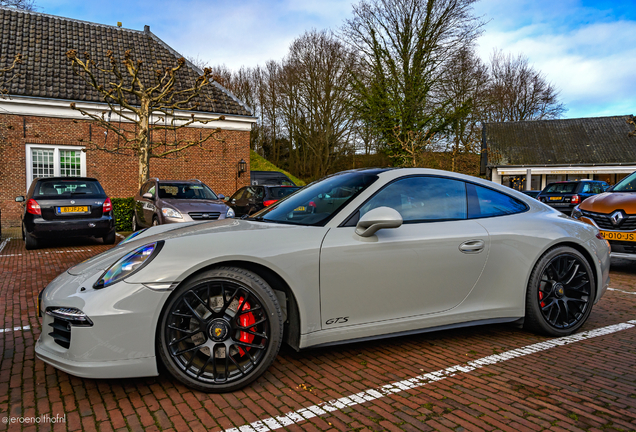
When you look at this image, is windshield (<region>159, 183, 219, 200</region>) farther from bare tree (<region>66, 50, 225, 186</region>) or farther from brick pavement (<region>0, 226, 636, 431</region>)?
brick pavement (<region>0, 226, 636, 431</region>)

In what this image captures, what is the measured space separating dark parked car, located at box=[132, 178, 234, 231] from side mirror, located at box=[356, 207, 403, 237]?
7007mm

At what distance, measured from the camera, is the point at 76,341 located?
97.7 inches

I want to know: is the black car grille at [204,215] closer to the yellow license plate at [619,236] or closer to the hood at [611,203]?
the hood at [611,203]

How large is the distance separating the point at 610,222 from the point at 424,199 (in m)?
4.83

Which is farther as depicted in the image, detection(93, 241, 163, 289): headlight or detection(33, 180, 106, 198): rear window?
detection(33, 180, 106, 198): rear window

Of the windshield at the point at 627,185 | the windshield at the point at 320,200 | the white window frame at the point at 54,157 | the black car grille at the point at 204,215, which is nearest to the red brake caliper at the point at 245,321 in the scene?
the windshield at the point at 320,200

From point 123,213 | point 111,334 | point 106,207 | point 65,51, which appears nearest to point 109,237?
point 106,207

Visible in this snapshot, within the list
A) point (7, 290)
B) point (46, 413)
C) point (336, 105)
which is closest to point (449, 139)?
point (336, 105)

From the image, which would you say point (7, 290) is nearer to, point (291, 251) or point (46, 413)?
point (46, 413)

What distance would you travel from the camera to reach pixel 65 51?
1952 cm

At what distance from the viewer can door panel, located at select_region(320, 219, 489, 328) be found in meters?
2.94

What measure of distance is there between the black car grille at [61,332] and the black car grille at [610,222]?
23.5ft

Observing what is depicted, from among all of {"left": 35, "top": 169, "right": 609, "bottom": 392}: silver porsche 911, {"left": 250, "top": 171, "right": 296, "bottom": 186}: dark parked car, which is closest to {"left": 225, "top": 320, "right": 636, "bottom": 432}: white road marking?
{"left": 35, "top": 169, "right": 609, "bottom": 392}: silver porsche 911

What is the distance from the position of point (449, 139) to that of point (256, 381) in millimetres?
27909
